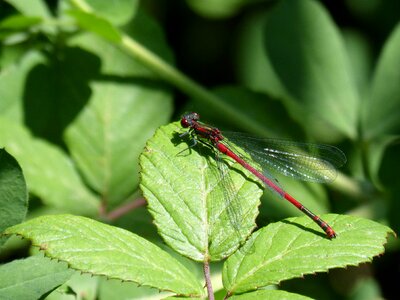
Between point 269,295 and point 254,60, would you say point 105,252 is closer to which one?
A: point 269,295

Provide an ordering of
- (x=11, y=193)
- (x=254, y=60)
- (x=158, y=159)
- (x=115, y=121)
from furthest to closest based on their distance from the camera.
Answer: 1. (x=254, y=60)
2. (x=115, y=121)
3. (x=158, y=159)
4. (x=11, y=193)

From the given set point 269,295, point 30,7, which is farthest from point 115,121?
point 269,295

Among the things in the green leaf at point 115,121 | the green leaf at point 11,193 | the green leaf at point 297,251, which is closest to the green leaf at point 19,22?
the green leaf at point 115,121

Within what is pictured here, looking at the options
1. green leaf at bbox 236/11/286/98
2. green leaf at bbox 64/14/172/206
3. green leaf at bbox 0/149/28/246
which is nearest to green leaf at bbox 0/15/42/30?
green leaf at bbox 64/14/172/206

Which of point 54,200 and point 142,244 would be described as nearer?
point 142,244

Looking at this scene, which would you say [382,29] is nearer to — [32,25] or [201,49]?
[201,49]

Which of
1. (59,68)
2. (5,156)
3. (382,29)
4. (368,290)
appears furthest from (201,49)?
(5,156)
